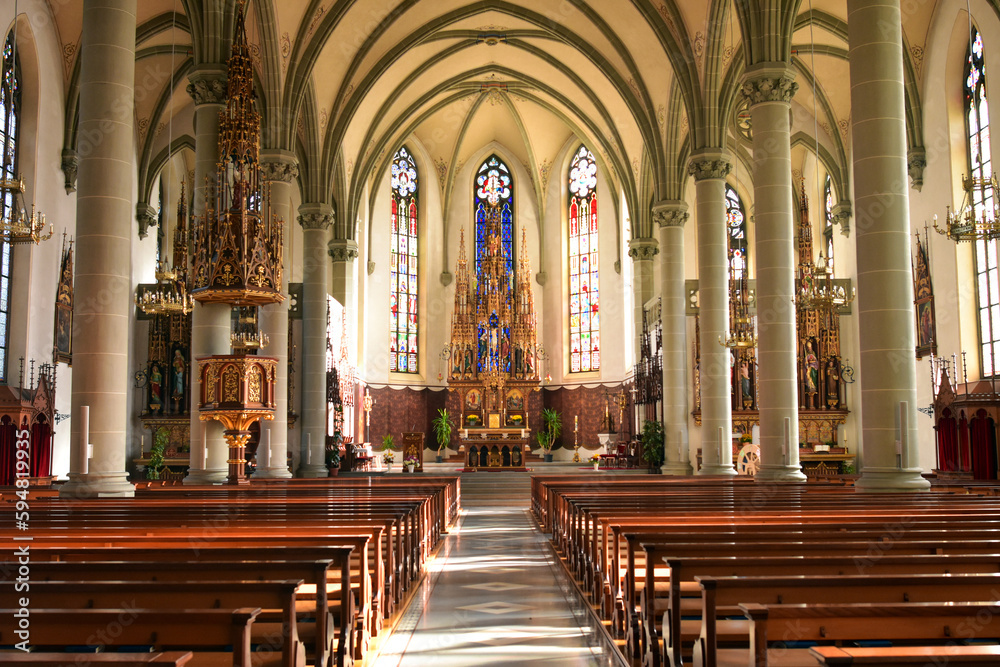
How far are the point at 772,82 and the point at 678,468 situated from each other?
36.9ft

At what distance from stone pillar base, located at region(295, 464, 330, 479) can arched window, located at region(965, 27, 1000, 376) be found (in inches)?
629

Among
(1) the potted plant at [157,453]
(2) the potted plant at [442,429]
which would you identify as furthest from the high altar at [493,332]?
(1) the potted plant at [157,453]

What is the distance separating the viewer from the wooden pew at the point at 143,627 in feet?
11.3

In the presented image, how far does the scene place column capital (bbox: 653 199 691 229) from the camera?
2414 centimetres

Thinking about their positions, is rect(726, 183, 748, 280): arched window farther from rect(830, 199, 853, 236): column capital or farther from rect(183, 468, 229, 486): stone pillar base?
rect(183, 468, 229, 486): stone pillar base

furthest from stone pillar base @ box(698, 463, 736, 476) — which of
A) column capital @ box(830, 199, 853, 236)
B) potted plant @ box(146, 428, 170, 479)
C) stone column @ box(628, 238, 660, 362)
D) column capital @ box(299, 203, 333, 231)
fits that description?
potted plant @ box(146, 428, 170, 479)

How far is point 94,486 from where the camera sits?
10594 mm

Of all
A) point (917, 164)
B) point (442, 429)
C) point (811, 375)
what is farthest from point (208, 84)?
point (442, 429)

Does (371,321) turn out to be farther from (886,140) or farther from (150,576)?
(150,576)

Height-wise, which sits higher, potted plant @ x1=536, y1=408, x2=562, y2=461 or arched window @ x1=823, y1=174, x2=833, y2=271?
arched window @ x1=823, y1=174, x2=833, y2=271

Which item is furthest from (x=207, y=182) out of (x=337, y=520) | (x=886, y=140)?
(x=886, y=140)

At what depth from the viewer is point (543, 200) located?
3731cm

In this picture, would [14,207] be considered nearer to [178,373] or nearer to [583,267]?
[178,373]

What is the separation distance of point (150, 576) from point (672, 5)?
18646mm
